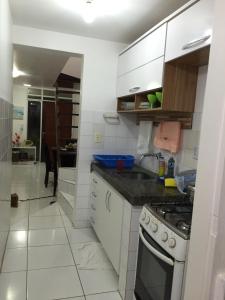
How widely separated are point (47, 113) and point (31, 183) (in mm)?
2990

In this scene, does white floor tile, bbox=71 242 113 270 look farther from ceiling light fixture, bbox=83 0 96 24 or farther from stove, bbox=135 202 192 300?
ceiling light fixture, bbox=83 0 96 24

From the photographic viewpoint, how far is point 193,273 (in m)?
0.82

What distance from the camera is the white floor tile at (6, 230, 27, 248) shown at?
260 centimetres

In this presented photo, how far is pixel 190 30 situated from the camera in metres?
1.66

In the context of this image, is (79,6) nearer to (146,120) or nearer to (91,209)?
(146,120)

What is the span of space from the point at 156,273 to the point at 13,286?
1.21 meters

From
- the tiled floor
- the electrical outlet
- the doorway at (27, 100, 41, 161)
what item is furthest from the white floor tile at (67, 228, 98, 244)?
the doorway at (27, 100, 41, 161)

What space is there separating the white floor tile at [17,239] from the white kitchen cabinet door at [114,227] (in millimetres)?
922

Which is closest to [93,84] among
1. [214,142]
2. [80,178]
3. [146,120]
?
[146,120]

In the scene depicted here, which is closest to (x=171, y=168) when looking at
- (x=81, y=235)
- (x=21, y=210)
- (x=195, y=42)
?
(x=195, y=42)

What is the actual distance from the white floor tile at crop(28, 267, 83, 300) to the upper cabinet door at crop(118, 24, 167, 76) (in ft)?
6.47

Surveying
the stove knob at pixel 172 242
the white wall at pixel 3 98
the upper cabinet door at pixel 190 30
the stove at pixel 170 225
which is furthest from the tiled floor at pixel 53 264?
the upper cabinet door at pixel 190 30

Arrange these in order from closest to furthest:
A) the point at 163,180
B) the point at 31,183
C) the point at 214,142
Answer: the point at 214,142 → the point at 163,180 → the point at 31,183

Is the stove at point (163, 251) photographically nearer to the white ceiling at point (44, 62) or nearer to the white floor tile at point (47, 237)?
the white floor tile at point (47, 237)
